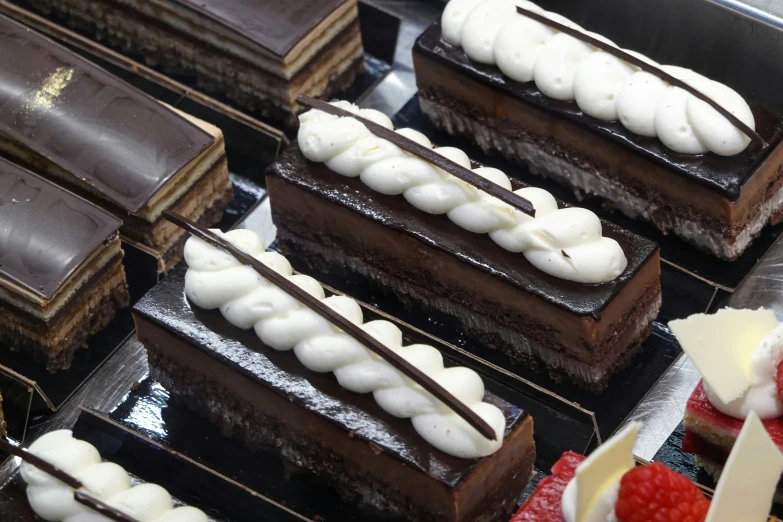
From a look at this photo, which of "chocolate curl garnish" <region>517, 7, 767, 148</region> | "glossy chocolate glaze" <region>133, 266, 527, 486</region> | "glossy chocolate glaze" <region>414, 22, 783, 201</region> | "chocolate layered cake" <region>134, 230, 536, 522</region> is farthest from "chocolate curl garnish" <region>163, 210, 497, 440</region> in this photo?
"chocolate curl garnish" <region>517, 7, 767, 148</region>

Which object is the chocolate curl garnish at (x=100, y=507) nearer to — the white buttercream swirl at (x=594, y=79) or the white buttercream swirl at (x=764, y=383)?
the white buttercream swirl at (x=764, y=383)

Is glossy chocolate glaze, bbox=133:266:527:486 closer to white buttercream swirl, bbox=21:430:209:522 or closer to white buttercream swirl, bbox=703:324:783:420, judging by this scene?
white buttercream swirl, bbox=21:430:209:522

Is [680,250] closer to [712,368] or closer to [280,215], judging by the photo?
[712,368]

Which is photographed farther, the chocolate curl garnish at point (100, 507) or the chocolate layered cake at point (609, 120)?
the chocolate layered cake at point (609, 120)

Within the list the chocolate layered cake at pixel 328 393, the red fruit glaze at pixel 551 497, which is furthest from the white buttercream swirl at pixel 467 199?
the red fruit glaze at pixel 551 497

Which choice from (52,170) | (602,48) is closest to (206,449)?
(52,170)

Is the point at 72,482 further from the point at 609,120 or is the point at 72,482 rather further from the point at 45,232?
the point at 609,120
